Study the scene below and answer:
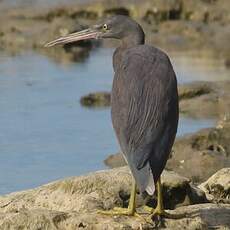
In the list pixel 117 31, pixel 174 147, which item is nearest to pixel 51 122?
pixel 174 147

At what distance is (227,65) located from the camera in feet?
61.5

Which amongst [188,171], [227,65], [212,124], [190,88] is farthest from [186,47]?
[188,171]

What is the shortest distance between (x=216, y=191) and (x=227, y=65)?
32.9ft

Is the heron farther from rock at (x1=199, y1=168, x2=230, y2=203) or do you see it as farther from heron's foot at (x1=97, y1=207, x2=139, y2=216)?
rock at (x1=199, y1=168, x2=230, y2=203)

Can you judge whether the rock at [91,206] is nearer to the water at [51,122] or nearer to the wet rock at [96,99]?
the water at [51,122]

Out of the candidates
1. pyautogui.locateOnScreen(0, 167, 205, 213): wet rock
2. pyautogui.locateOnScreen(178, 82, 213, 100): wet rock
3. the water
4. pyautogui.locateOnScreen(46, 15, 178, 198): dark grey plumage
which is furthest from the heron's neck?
pyautogui.locateOnScreen(178, 82, 213, 100): wet rock

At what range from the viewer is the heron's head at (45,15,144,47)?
7941 millimetres

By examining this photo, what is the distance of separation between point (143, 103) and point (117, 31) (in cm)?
111

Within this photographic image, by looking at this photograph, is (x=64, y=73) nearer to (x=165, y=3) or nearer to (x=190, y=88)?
(x=190, y=88)

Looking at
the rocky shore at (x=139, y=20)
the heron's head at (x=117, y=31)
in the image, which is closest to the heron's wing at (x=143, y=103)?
the heron's head at (x=117, y=31)

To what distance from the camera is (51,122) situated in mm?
13703

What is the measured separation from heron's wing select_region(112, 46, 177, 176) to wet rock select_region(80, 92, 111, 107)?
7563 mm

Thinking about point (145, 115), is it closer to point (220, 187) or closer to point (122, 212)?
point (122, 212)

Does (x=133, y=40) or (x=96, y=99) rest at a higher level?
(x=133, y=40)
